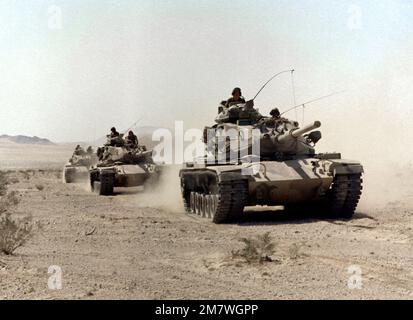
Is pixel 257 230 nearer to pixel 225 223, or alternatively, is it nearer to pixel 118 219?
pixel 225 223

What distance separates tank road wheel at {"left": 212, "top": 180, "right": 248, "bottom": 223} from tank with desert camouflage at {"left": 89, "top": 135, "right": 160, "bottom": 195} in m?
8.81

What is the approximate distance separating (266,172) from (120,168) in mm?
9614

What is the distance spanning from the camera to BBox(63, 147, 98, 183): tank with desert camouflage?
29906 mm

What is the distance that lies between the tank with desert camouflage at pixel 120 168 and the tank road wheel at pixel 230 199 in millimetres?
8814

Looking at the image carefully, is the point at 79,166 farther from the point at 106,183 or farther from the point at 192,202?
the point at 192,202

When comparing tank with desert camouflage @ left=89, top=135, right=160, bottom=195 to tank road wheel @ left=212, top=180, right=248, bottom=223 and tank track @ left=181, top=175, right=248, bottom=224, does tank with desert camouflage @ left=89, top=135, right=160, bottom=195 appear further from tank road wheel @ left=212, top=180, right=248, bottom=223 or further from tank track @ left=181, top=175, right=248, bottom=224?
tank road wheel @ left=212, top=180, right=248, bottom=223

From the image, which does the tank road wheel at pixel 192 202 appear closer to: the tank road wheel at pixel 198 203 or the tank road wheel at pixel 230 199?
the tank road wheel at pixel 198 203

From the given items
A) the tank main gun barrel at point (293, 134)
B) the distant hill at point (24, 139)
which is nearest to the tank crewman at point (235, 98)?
the tank main gun barrel at point (293, 134)

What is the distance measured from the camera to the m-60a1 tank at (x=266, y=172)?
40.1ft

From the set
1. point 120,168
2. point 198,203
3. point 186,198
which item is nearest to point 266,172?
point 198,203

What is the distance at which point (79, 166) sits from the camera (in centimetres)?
3081

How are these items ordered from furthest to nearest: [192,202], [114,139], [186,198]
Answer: [114,139] < [186,198] < [192,202]

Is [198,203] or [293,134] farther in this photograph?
[198,203]

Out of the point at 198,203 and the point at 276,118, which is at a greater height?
the point at 276,118
